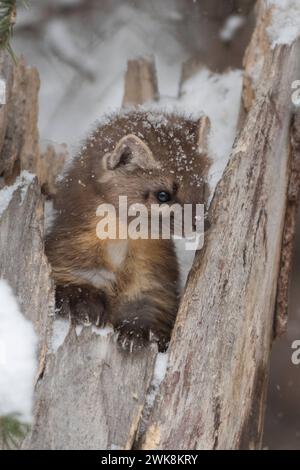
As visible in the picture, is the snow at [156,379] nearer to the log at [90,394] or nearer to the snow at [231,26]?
the log at [90,394]

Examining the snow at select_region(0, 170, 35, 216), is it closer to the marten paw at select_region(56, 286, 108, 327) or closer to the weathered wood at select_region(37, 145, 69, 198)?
the marten paw at select_region(56, 286, 108, 327)

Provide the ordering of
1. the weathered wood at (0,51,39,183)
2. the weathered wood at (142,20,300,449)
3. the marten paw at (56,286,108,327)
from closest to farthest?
the weathered wood at (142,20,300,449)
the marten paw at (56,286,108,327)
the weathered wood at (0,51,39,183)

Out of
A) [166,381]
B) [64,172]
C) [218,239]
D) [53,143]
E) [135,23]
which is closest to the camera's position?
[166,381]

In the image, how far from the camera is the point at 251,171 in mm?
4746

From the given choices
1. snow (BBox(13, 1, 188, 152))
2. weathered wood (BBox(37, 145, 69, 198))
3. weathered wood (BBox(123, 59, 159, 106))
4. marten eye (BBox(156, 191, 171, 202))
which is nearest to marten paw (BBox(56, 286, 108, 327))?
marten eye (BBox(156, 191, 171, 202))

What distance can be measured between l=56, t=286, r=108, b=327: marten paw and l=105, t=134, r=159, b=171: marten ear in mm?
666

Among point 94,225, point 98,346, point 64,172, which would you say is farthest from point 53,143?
point 98,346

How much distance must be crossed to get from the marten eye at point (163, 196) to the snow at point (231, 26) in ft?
6.78

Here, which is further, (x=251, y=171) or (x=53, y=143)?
(x=53, y=143)

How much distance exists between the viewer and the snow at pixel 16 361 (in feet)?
12.7

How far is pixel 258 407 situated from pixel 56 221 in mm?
1505

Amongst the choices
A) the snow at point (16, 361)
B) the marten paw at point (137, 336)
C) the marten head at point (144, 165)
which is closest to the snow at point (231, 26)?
the marten head at point (144, 165)

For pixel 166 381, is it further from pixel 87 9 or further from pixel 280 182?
pixel 87 9

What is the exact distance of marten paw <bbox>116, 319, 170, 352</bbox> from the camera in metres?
4.26
